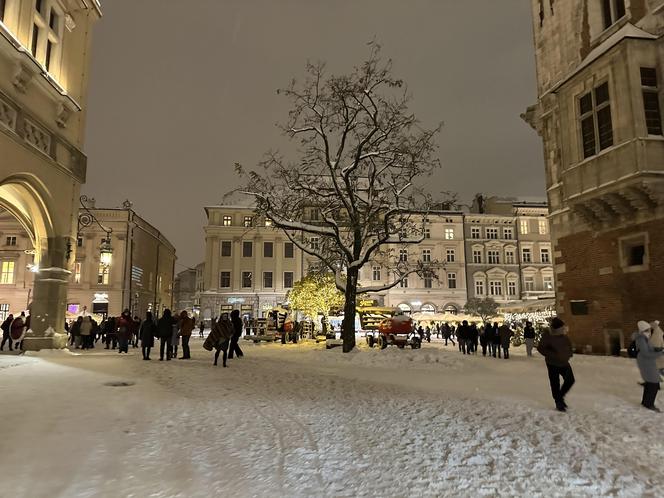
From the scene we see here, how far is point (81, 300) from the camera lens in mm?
45656

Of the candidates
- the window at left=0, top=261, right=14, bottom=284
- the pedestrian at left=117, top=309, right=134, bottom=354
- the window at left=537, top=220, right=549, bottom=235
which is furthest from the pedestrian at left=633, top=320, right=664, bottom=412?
the window at left=537, top=220, right=549, bottom=235

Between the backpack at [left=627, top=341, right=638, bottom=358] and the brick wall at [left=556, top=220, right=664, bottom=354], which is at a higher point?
the brick wall at [left=556, top=220, right=664, bottom=354]

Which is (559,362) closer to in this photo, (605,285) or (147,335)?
(605,285)

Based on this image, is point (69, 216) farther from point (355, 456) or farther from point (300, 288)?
point (300, 288)

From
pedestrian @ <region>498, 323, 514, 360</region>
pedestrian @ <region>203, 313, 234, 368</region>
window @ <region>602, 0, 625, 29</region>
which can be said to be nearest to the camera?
pedestrian @ <region>203, 313, 234, 368</region>

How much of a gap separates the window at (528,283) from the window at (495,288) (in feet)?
9.61

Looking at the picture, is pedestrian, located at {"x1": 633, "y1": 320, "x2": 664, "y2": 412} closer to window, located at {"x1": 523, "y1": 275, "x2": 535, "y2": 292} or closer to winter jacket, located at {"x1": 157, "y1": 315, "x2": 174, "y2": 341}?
winter jacket, located at {"x1": 157, "y1": 315, "x2": 174, "y2": 341}

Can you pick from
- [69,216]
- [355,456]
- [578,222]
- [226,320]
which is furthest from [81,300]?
[355,456]

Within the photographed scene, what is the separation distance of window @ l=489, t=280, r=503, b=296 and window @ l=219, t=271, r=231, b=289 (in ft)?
109

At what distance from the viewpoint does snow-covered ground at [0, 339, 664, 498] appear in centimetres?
482

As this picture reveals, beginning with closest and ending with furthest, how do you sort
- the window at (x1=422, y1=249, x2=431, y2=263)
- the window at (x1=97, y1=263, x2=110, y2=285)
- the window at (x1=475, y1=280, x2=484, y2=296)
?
the window at (x1=97, y1=263, x2=110, y2=285) < the window at (x1=475, y1=280, x2=484, y2=296) < the window at (x1=422, y1=249, x2=431, y2=263)

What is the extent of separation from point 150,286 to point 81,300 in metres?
10.5

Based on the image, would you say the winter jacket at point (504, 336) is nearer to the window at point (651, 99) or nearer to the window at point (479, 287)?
the window at point (651, 99)

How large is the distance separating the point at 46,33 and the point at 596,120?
20.3m
